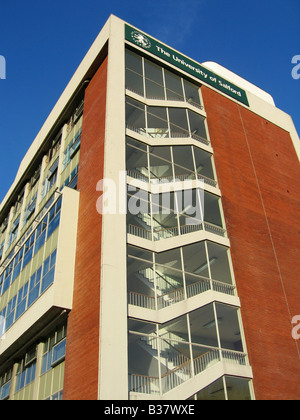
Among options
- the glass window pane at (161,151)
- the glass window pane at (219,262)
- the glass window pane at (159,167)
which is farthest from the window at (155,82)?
the glass window pane at (219,262)

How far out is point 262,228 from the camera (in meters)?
23.2

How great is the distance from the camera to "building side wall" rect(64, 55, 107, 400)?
15125 mm

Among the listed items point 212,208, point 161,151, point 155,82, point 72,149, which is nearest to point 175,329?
point 212,208

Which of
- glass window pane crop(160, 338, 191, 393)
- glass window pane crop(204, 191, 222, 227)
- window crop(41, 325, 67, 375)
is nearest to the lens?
glass window pane crop(160, 338, 191, 393)

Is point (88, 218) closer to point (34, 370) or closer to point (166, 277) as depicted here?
→ point (166, 277)

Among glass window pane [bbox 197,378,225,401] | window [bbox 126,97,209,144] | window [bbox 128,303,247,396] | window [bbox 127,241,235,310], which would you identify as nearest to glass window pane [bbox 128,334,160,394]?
window [bbox 128,303,247,396]

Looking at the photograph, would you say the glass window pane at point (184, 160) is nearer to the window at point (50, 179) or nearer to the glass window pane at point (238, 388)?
the window at point (50, 179)

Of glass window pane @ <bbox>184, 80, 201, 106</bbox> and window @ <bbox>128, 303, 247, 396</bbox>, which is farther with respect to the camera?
glass window pane @ <bbox>184, 80, 201, 106</bbox>

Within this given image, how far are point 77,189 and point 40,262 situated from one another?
161 inches

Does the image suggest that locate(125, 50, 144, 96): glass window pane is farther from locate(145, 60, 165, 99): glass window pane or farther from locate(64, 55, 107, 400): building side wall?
locate(64, 55, 107, 400): building side wall

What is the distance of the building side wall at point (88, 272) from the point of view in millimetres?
15125

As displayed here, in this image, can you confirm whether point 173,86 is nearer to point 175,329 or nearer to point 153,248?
point 153,248

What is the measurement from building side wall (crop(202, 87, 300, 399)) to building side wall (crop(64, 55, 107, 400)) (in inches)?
266

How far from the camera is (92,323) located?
15648mm
